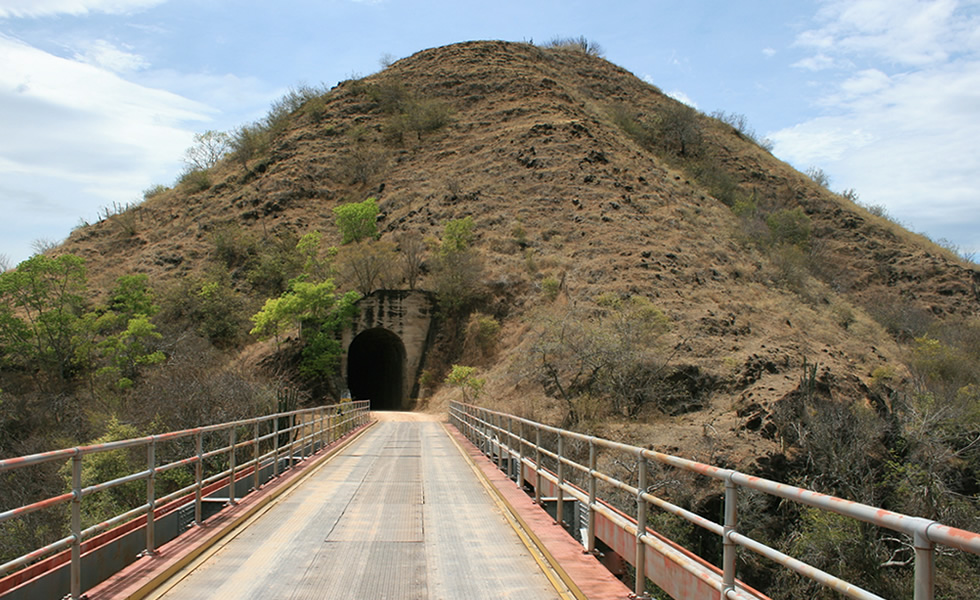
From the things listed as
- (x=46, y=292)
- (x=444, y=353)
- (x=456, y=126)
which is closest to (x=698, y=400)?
(x=444, y=353)

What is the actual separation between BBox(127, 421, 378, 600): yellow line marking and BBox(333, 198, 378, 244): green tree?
158ft

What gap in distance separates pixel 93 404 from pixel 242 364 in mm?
10139

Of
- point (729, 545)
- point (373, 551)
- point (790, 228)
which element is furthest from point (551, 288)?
point (729, 545)

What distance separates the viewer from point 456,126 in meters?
78.0

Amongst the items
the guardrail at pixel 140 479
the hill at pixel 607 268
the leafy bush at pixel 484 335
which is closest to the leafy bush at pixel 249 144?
the hill at pixel 607 268

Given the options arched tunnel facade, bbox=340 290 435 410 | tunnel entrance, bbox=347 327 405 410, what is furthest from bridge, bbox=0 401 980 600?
tunnel entrance, bbox=347 327 405 410

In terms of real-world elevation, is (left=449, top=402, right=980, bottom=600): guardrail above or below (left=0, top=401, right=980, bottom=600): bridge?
above

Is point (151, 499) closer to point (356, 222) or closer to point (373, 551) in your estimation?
point (373, 551)

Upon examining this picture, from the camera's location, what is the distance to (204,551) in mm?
6930

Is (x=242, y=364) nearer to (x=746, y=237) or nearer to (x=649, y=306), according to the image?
(x=649, y=306)

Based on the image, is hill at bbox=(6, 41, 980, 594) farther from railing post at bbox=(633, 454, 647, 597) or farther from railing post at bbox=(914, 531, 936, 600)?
railing post at bbox=(914, 531, 936, 600)

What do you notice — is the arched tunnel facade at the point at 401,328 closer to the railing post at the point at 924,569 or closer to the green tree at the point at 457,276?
the green tree at the point at 457,276

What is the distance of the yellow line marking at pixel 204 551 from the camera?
18.3 ft

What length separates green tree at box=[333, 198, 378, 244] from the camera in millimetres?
58000
